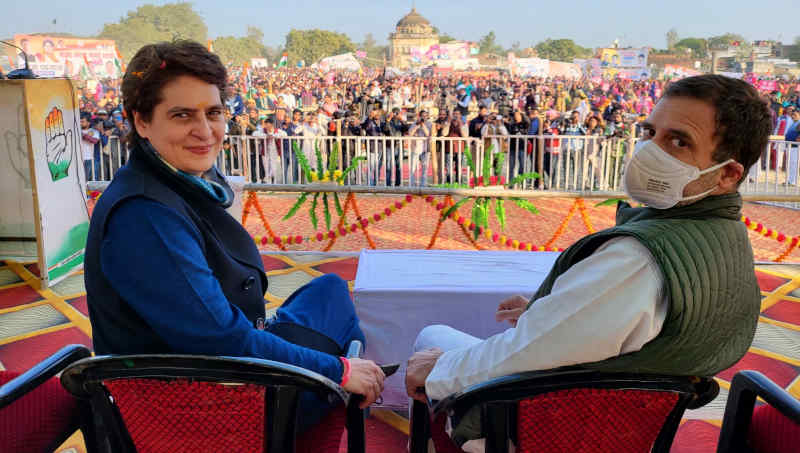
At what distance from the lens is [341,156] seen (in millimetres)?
10188

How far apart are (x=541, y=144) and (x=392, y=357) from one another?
25.5ft

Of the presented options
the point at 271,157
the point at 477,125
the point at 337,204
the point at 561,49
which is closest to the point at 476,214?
the point at 337,204

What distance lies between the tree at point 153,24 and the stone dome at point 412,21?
91.5 ft

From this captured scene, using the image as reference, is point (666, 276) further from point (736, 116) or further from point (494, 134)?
point (494, 134)

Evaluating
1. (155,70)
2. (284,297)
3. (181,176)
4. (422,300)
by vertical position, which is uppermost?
(155,70)

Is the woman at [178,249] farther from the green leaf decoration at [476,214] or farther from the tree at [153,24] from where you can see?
the tree at [153,24]

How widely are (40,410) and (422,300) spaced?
129 cm

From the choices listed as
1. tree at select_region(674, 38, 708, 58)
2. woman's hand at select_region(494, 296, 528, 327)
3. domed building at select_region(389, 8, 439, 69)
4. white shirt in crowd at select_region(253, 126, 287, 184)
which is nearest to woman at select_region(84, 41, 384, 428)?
woman's hand at select_region(494, 296, 528, 327)

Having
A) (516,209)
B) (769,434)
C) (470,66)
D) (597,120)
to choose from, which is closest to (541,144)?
(516,209)

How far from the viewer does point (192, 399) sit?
1.26 metres

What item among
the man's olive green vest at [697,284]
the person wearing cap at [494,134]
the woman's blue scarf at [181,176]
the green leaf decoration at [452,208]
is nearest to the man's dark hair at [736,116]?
the man's olive green vest at [697,284]

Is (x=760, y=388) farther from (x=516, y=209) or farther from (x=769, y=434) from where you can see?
(x=516, y=209)

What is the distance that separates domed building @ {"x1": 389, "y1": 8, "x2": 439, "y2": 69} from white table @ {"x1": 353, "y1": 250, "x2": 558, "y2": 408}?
264 ft

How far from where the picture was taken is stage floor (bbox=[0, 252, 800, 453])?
2531 mm
